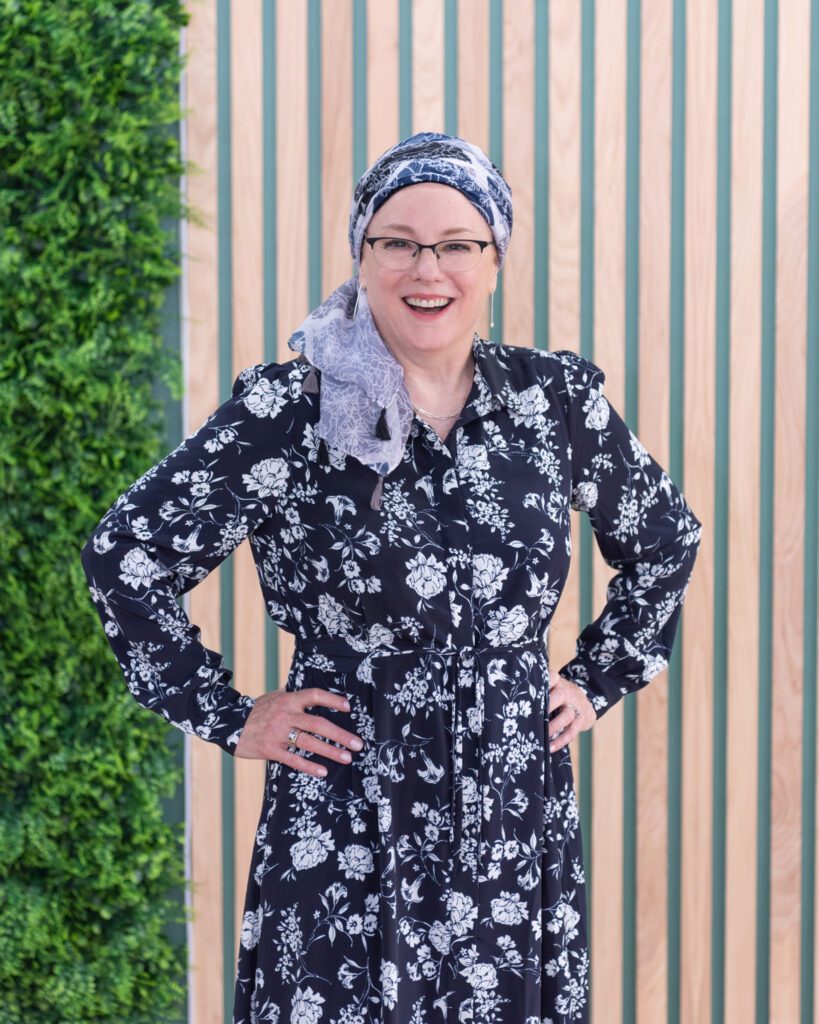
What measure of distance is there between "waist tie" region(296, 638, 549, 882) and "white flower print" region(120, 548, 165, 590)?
Result: 0.36 metres

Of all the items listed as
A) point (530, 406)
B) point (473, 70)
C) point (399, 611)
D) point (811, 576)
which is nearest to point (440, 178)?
point (530, 406)

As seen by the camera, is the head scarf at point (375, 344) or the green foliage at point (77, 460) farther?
the green foliage at point (77, 460)

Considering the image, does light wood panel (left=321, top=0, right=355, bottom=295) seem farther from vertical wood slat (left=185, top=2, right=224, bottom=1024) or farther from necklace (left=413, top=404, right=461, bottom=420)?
necklace (left=413, top=404, right=461, bottom=420)

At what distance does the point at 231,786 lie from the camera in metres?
2.57

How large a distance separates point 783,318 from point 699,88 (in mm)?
523

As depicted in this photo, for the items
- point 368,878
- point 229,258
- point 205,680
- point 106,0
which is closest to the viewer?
point 368,878

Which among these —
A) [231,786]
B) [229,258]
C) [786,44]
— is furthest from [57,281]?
[786,44]

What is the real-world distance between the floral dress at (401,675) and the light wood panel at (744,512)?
3.19 feet

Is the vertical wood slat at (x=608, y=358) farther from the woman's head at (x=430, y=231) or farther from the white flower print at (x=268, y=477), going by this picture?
the white flower print at (x=268, y=477)

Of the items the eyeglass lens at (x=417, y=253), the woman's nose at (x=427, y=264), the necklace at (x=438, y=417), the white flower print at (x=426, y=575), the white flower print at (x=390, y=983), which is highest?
the eyeglass lens at (x=417, y=253)

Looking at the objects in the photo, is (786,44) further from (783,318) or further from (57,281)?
(57,281)

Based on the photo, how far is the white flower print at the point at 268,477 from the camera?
1608mm

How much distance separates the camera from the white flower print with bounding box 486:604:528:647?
158 cm

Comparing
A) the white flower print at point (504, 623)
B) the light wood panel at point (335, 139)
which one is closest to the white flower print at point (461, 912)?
the white flower print at point (504, 623)
